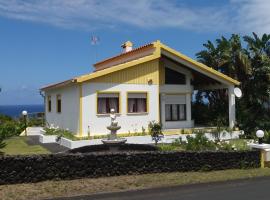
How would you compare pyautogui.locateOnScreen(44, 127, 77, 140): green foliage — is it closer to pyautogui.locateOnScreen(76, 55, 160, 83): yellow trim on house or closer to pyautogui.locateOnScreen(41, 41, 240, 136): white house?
pyautogui.locateOnScreen(41, 41, 240, 136): white house

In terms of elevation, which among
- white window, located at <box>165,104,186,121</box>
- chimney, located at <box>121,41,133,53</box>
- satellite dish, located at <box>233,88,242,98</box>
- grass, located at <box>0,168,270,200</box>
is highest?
chimney, located at <box>121,41,133,53</box>

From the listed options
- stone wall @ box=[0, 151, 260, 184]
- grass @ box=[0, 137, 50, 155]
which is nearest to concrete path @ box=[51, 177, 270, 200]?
stone wall @ box=[0, 151, 260, 184]

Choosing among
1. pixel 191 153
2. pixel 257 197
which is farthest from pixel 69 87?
pixel 257 197

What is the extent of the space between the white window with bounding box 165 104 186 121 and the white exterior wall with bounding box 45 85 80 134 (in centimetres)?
602

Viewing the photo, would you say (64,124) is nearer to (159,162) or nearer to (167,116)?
(167,116)

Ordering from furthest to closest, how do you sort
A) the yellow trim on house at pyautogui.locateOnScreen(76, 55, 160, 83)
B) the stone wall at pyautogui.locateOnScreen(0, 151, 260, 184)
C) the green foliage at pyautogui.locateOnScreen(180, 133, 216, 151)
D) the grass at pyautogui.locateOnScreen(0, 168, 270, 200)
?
the yellow trim on house at pyautogui.locateOnScreen(76, 55, 160, 83) < the green foliage at pyautogui.locateOnScreen(180, 133, 216, 151) < the stone wall at pyautogui.locateOnScreen(0, 151, 260, 184) < the grass at pyautogui.locateOnScreen(0, 168, 270, 200)

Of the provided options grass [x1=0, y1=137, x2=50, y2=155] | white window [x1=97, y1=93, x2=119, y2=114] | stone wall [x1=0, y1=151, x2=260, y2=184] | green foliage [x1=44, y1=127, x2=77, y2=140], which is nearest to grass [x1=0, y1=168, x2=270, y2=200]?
stone wall [x1=0, y1=151, x2=260, y2=184]

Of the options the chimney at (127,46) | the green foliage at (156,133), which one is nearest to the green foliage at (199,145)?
the green foliage at (156,133)

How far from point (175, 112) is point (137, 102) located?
3567 millimetres

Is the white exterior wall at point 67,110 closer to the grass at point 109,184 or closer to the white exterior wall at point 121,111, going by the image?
the white exterior wall at point 121,111

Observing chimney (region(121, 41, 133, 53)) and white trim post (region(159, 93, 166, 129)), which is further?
chimney (region(121, 41, 133, 53))

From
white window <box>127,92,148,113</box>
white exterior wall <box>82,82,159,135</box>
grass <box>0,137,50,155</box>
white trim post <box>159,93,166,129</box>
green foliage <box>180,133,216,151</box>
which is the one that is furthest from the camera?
white trim post <box>159,93,166,129</box>

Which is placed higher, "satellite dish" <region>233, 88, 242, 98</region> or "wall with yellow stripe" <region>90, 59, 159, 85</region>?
"wall with yellow stripe" <region>90, 59, 159, 85</region>

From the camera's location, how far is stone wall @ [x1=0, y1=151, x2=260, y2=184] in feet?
37.7
